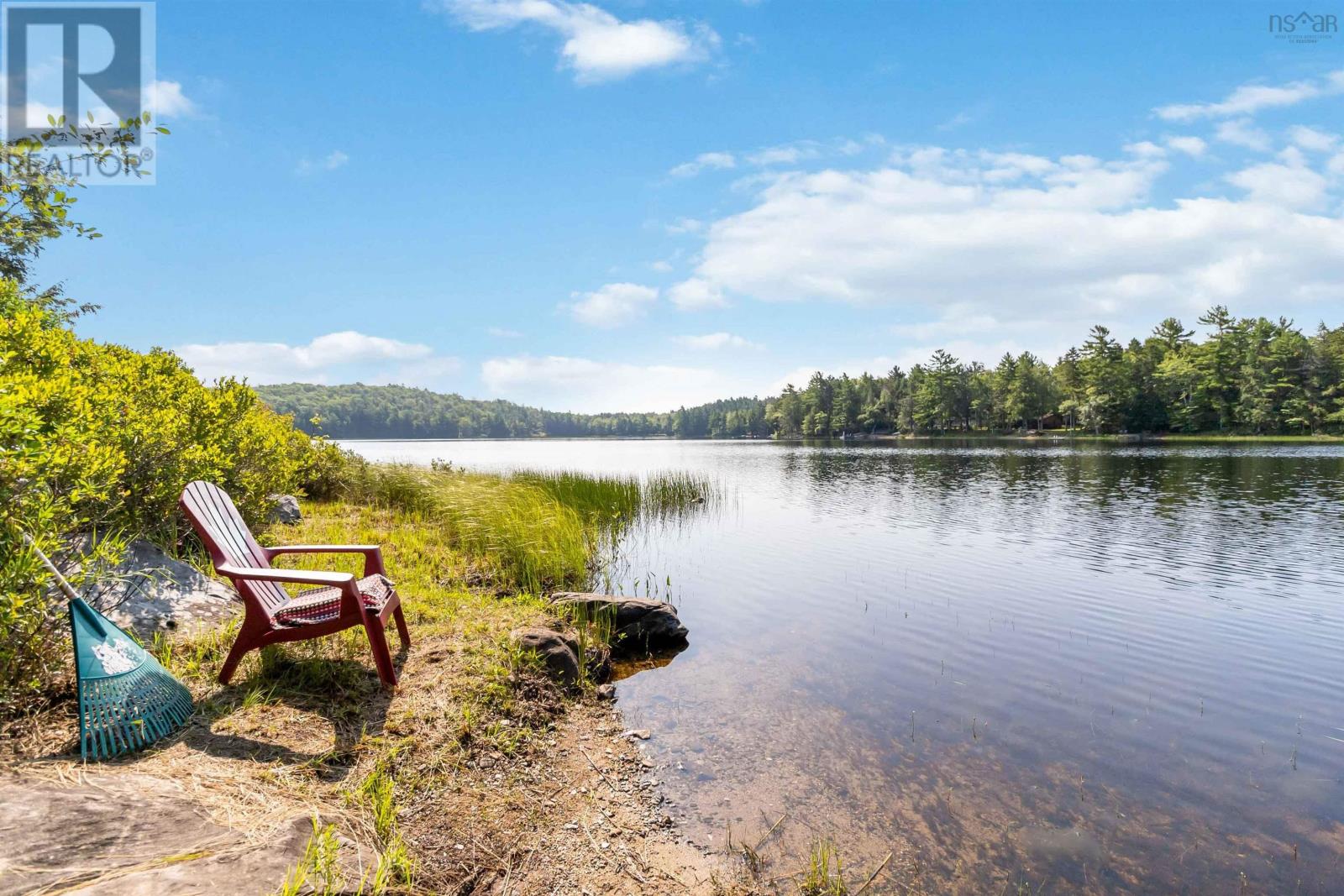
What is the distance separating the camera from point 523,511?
9000mm

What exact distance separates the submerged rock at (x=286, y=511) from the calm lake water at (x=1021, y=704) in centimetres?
481

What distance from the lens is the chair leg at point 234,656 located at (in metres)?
3.76

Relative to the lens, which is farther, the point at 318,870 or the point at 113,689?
the point at 113,689

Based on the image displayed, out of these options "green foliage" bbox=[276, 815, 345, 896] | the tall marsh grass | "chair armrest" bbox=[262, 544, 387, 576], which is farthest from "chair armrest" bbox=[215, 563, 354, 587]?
the tall marsh grass

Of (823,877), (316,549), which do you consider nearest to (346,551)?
(316,549)

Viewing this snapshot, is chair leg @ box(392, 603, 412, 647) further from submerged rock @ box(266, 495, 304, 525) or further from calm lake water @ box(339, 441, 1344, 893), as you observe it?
submerged rock @ box(266, 495, 304, 525)

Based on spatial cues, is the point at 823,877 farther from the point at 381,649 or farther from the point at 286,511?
the point at 286,511

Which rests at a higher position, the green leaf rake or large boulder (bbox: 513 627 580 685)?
the green leaf rake

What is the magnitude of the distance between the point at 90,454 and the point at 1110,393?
7362cm

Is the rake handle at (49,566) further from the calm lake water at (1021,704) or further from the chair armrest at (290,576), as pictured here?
the calm lake water at (1021,704)

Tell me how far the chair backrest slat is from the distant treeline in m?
71.5

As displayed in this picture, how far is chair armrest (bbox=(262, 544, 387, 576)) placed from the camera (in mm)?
4594

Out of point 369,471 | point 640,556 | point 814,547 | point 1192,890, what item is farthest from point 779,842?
point 369,471

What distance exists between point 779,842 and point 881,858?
536 millimetres
